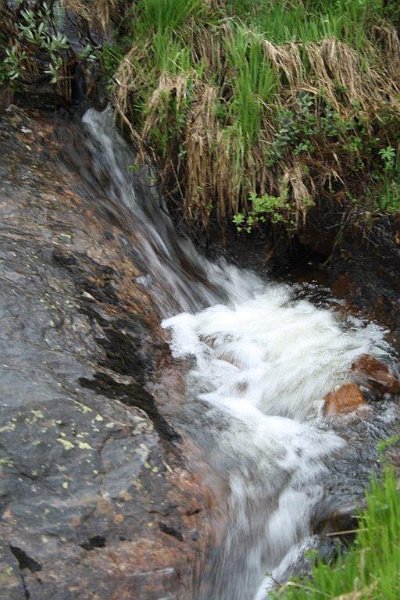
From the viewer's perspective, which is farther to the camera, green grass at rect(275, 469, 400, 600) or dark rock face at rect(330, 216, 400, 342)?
dark rock face at rect(330, 216, 400, 342)

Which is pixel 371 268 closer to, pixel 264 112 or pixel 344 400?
pixel 264 112

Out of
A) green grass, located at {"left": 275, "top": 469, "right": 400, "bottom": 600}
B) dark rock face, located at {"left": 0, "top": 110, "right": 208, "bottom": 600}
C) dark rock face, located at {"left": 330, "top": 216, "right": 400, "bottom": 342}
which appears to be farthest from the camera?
dark rock face, located at {"left": 330, "top": 216, "right": 400, "bottom": 342}

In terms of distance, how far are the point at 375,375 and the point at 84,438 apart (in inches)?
71.8

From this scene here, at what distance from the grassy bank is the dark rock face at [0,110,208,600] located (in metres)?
1.23

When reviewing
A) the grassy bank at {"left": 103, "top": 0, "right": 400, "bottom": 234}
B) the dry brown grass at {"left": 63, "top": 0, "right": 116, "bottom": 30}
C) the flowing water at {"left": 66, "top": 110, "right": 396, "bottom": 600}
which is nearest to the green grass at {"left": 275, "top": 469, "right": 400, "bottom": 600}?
the flowing water at {"left": 66, "top": 110, "right": 396, "bottom": 600}

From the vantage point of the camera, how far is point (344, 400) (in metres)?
3.80

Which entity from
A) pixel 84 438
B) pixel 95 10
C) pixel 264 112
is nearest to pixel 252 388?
pixel 84 438

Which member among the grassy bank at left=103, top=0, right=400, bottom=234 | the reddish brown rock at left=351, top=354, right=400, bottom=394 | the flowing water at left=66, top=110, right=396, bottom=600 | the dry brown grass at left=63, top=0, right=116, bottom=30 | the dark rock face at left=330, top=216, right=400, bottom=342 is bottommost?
the flowing water at left=66, top=110, right=396, bottom=600

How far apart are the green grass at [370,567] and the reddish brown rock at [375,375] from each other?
5.07ft

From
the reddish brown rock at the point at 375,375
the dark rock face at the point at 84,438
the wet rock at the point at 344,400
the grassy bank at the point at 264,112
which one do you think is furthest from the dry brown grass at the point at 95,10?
the wet rock at the point at 344,400

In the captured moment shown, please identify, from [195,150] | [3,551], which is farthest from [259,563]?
[195,150]

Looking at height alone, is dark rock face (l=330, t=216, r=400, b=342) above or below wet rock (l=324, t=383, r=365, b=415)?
above

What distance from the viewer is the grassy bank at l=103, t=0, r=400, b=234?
16.4 ft

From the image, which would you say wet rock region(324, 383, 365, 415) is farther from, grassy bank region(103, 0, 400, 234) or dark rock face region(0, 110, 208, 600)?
grassy bank region(103, 0, 400, 234)
